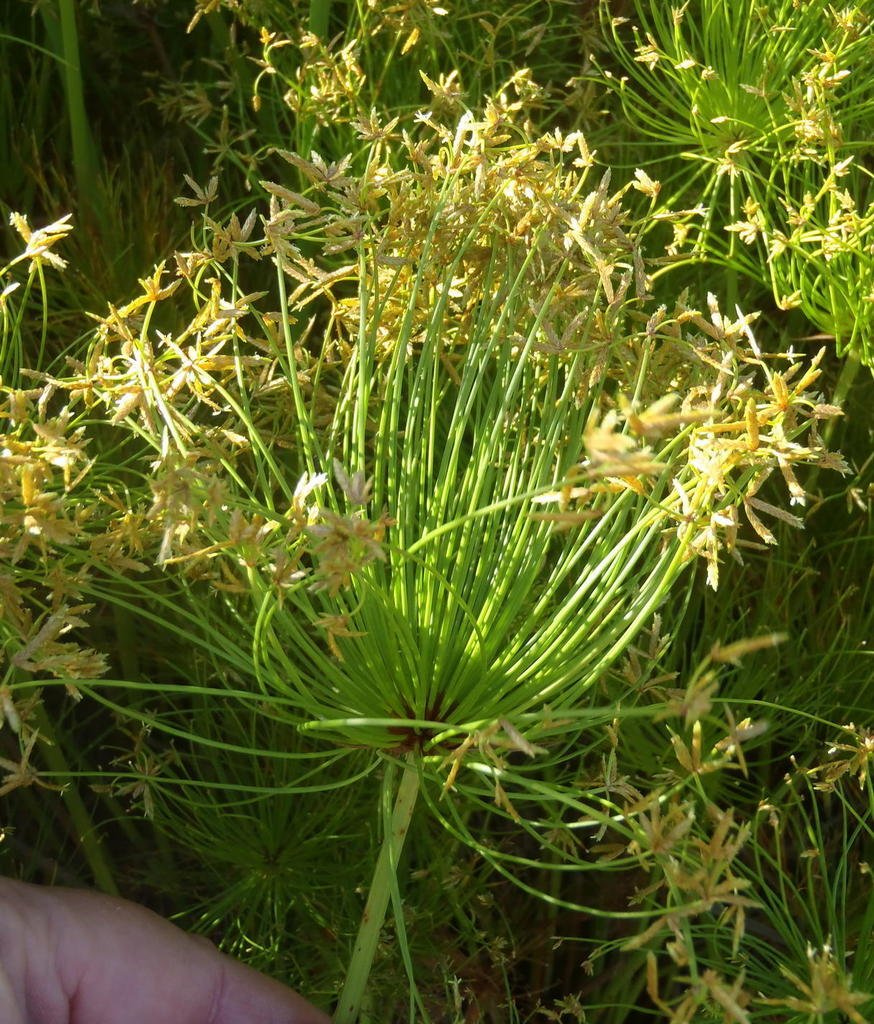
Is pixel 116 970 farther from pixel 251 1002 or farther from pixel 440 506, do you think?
pixel 440 506

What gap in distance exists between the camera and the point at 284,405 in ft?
3.03

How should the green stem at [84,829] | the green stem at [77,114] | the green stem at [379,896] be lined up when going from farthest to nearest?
the green stem at [77,114], the green stem at [84,829], the green stem at [379,896]

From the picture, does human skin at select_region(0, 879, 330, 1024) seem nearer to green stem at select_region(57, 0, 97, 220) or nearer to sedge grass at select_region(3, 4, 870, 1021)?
sedge grass at select_region(3, 4, 870, 1021)

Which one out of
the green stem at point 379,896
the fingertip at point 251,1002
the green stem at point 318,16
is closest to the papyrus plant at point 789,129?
the green stem at point 318,16

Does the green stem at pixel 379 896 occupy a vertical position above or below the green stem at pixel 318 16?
below

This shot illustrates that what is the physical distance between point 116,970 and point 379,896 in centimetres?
33

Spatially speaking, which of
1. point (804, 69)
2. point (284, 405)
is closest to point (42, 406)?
point (284, 405)

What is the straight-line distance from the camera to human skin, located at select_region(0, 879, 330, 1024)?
96 centimetres

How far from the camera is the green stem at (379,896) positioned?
2.60ft

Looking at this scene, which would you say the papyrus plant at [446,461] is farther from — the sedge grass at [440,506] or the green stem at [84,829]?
the green stem at [84,829]

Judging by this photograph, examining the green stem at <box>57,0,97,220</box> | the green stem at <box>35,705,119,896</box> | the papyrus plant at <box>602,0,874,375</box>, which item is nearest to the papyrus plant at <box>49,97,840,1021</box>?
the papyrus plant at <box>602,0,874,375</box>

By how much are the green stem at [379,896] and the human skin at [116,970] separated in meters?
0.25

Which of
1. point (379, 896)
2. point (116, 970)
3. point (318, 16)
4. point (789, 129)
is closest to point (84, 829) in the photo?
point (116, 970)

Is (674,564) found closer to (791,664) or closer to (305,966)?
(791,664)
